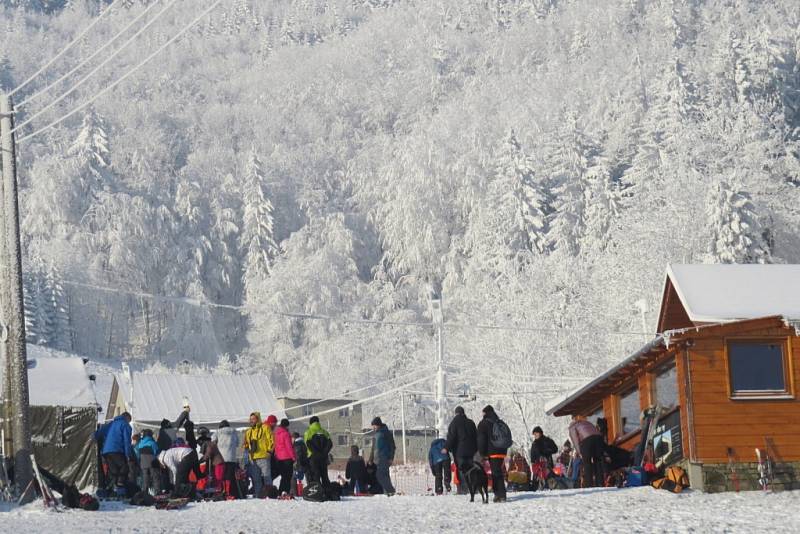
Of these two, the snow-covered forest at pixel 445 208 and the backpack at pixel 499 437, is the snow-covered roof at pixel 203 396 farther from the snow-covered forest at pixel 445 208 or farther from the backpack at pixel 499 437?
the backpack at pixel 499 437

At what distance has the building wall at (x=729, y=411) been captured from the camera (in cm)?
1859

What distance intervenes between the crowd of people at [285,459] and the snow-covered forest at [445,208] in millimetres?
24507

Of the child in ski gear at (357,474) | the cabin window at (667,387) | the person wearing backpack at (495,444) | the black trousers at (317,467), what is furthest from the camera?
the child in ski gear at (357,474)

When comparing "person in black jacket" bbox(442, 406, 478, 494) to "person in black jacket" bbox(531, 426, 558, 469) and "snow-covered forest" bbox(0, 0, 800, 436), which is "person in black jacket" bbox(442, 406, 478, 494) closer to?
"person in black jacket" bbox(531, 426, 558, 469)

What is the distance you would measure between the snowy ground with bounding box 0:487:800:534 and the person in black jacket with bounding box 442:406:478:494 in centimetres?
58

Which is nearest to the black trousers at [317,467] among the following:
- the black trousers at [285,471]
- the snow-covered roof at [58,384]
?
the black trousers at [285,471]

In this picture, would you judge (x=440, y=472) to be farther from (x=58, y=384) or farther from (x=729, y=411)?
(x=58, y=384)

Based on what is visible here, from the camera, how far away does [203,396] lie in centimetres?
5578

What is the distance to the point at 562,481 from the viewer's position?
852 inches

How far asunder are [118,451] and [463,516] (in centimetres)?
632

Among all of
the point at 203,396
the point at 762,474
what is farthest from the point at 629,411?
the point at 203,396

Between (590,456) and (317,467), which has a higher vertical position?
(590,456)

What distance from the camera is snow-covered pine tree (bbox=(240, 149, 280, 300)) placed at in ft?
325

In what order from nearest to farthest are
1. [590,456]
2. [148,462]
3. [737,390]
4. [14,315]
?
[14,315], [737,390], [148,462], [590,456]
